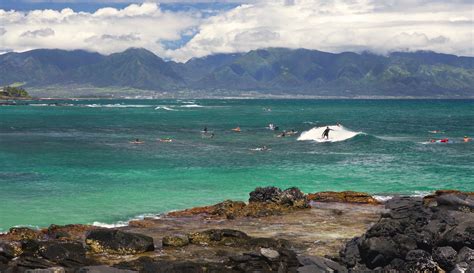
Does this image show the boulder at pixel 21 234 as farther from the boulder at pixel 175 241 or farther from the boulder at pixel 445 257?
the boulder at pixel 445 257

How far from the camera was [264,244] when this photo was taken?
2742cm

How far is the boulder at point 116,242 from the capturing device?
2683 cm

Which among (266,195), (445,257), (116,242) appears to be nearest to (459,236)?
(445,257)

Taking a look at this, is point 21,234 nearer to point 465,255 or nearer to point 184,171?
point 465,255

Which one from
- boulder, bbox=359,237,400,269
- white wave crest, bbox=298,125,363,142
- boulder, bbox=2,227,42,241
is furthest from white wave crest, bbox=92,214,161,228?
white wave crest, bbox=298,125,363,142

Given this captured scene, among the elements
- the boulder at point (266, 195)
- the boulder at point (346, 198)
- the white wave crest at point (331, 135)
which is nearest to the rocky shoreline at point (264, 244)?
the boulder at point (266, 195)

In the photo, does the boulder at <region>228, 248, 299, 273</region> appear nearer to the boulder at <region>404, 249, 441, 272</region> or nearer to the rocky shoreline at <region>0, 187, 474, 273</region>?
the rocky shoreline at <region>0, 187, 474, 273</region>

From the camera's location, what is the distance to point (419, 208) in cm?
3195

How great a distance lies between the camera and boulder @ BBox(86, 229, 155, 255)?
88.0 ft

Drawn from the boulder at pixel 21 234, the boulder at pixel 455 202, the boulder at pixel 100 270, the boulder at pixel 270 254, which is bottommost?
the boulder at pixel 21 234

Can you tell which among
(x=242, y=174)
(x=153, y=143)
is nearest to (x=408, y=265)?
(x=242, y=174)

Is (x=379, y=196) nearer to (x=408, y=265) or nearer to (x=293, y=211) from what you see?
(x=293, y=211)

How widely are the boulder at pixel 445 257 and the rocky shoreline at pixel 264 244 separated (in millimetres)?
40

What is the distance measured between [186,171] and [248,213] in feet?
77.3
